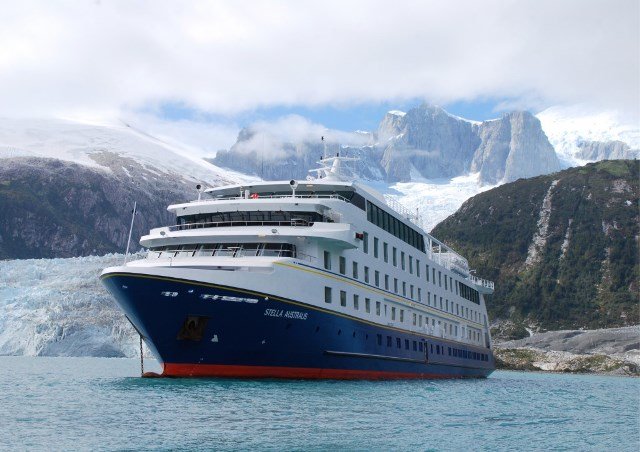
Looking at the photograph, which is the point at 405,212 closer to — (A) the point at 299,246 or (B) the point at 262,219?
(A) the point at 299,246

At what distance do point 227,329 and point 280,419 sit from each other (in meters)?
9.50

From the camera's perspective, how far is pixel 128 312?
98.8 feet

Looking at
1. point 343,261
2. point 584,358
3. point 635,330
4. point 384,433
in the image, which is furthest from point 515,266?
point 384,433

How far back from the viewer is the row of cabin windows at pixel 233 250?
104 ft

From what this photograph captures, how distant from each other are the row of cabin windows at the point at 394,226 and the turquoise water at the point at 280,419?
11.4 metres

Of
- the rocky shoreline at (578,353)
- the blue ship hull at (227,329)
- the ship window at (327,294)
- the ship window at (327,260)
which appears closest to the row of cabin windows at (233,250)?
the ship window at (327,260)

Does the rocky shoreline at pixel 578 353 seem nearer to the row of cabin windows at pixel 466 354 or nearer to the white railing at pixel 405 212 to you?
the row of cabin windows at pixel 466 354

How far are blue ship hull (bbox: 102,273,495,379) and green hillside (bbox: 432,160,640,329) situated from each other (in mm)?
127416

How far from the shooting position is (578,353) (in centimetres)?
11362

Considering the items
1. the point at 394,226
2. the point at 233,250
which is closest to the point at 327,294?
the point at 233,250

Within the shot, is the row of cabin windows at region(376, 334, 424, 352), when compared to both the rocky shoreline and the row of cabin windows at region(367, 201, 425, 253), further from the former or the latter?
the rocky shoreline

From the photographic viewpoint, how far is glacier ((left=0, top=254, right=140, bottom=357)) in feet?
289

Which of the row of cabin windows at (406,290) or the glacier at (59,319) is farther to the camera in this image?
the glacier at (59,319)

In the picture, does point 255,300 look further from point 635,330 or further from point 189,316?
point 635,330
